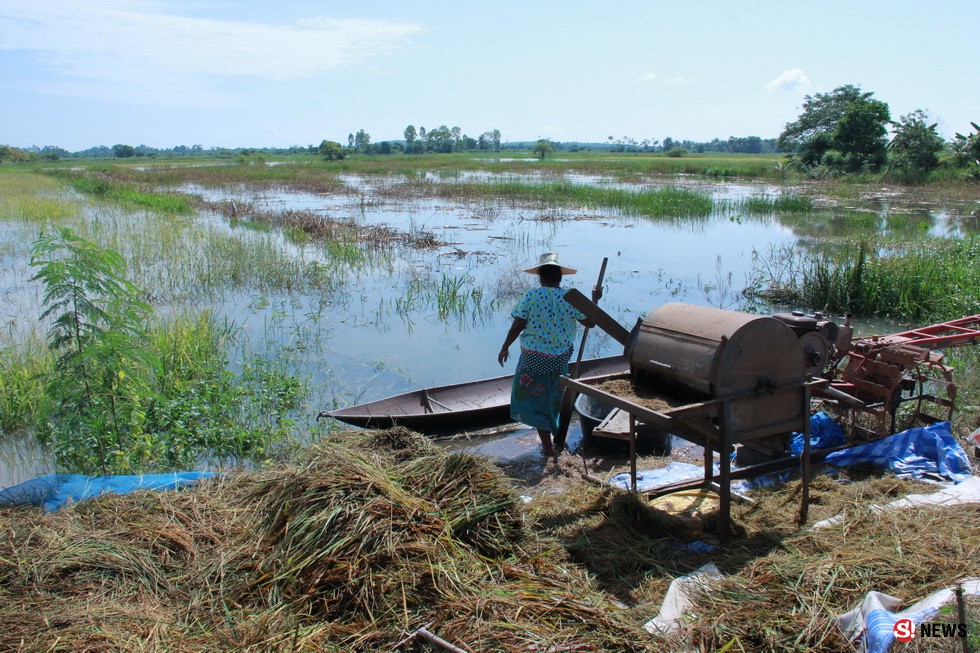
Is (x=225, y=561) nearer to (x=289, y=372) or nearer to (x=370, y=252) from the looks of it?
(x=289, y=372)

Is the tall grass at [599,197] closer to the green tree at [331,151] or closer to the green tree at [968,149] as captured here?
the green tree at [968,149]

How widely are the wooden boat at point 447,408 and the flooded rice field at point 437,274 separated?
34 cm

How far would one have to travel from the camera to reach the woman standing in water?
472cm

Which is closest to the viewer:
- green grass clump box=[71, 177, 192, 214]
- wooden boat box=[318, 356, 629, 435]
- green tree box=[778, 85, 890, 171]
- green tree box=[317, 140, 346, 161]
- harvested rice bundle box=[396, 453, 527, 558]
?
harvested rice bundle box=[396, 453, 527, 558]

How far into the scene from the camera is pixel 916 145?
3056cm

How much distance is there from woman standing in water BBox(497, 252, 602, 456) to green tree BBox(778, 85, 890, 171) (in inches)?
1314

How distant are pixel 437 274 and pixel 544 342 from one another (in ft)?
27.8

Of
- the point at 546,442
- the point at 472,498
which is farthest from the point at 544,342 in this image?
the point at 472,498

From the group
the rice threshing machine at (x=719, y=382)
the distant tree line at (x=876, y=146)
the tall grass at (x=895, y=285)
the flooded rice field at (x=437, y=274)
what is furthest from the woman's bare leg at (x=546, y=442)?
the distant tree line at (x=876, y=146)

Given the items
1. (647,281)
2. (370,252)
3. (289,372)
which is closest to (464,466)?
(289,372)

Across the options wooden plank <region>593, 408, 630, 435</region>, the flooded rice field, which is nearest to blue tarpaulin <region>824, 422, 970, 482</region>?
wooden plank <region>593, 408, 630, 435</region>

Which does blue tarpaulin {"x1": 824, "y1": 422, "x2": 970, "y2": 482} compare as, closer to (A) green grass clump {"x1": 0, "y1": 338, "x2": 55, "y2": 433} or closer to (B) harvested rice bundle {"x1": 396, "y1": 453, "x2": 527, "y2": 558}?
(B) harvested rice bundle {"x1": 396, "y1": 453, "x2": 527, "y2": 558}

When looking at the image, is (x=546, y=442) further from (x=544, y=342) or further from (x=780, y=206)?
(x=780, y=206)

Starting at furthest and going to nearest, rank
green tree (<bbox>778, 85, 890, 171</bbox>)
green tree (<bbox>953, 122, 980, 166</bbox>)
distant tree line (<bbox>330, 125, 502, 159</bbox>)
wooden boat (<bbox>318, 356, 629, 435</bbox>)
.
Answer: distant tree line (<bbox>330, 125, 502, 159</bbox>)
green tree (<bbox>778, 85, 890, 171</bbox>)
green tree (<bbox>953, 122, 980, 166</bbox>)
wooden boat (<bbox>318, 356, 629, 435</bbox>)
